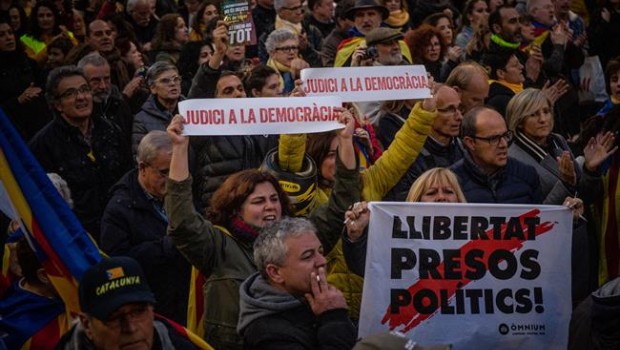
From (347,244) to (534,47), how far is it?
20.1 feet

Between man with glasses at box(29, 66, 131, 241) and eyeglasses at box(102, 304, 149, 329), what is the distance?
3.49 m

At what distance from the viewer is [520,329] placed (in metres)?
6.20

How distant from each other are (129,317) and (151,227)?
2282 mm

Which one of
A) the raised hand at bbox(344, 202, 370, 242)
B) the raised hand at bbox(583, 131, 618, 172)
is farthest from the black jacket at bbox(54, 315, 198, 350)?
the raised hand at bbox(583, 131, 618, 172)

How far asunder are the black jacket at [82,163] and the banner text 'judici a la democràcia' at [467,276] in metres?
2.80

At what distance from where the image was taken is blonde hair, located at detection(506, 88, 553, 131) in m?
7.92

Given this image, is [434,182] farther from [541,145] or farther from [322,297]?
[541,145]

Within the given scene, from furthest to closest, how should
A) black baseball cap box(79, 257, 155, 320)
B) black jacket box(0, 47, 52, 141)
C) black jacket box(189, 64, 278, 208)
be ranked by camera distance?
black jacket box(0, 47, 52, 141) < black jacket box(189, 64, 278, 208) < black baseball cap box(79, 257, 155, 320)

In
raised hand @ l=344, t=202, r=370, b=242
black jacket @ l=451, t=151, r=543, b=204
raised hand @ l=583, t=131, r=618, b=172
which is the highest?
raised hand @ l=583, t=131, r=618, b=172

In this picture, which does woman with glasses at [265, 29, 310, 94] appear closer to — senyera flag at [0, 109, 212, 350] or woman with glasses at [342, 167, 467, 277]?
woman with glasses at [342, 167, 467, 277]

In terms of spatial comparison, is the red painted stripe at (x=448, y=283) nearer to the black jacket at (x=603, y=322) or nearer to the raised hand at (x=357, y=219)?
the raised hand at (x=357, y=219)

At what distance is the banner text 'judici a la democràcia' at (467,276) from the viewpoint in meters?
6.14

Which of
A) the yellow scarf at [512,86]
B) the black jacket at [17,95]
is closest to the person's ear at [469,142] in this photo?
the yellow scarf at [512,86]

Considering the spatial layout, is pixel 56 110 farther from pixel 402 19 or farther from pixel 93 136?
pixel 402 19
